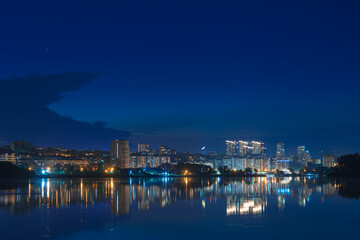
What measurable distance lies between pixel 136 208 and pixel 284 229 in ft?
34.1

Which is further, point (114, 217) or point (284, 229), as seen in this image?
point (114, 217)

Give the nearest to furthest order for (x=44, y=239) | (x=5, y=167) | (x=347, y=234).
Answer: (x=44, y=239), (x=347, y=234), (x=5, y=167)

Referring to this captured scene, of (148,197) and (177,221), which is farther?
(148,197)

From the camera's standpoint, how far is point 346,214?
Answer: 25047mm

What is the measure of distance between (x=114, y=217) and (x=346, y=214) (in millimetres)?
12861

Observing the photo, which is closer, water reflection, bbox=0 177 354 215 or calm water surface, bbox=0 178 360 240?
calm water surface, bbox=0 178 360 240

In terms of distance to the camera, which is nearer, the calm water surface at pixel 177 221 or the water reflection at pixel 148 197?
the calm water surface at pixel 177 221

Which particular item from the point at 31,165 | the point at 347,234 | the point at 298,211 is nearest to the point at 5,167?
the point at 31,165

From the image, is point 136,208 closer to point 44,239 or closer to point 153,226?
point 153,226

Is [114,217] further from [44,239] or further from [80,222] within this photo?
[44,239]

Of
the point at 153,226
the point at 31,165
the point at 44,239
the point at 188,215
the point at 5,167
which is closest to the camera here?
the point at 44,239

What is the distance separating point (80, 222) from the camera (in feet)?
67.8

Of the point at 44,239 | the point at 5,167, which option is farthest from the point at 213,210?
the point at 5,167

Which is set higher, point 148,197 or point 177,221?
point 177,221
